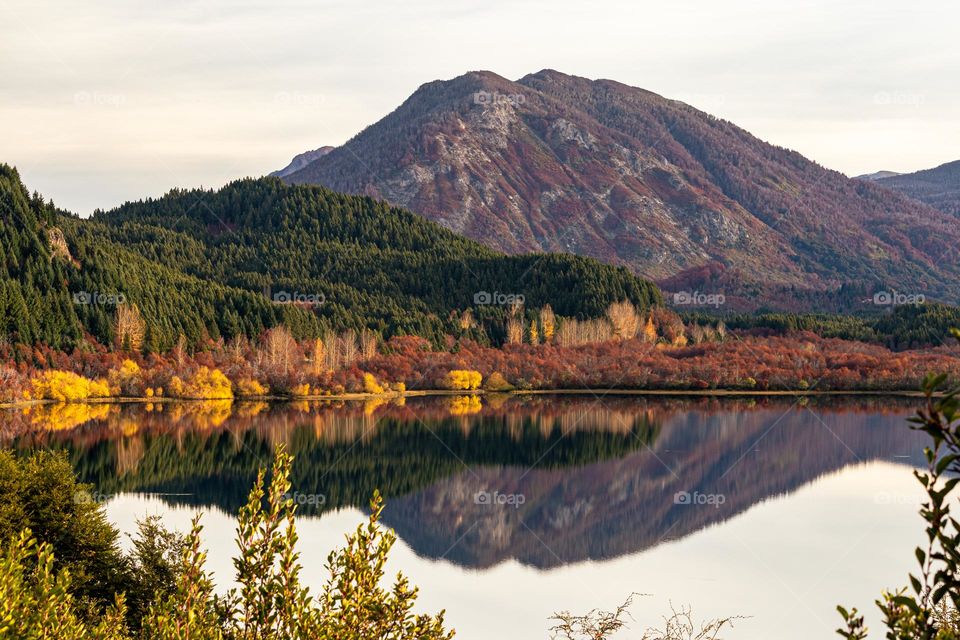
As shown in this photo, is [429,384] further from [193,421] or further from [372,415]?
[193,421]

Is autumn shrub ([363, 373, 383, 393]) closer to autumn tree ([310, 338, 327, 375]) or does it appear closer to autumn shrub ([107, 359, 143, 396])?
autumn tree ([310, 338, 327, 375])

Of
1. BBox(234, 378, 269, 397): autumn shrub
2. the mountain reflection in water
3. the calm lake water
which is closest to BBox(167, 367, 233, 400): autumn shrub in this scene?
BBox(234, 378, 269, 397): autumn shrub

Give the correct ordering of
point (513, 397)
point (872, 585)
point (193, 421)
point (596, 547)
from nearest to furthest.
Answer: point (872, 585), point (596, 547), point (193, 421), point (513, 397)

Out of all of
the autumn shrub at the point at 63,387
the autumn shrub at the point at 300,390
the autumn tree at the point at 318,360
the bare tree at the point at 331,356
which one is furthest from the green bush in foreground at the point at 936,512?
the bare tree at the point at 331,356

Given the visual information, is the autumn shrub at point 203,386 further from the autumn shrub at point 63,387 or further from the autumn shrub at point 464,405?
the autumn shrub at point 464,405

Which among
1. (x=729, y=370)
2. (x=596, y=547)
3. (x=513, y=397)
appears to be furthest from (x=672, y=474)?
(x=729, y=370)

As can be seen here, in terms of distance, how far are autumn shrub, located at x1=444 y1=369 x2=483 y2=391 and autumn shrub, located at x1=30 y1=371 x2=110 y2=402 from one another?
198ft

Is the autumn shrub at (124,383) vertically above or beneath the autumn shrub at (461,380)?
above

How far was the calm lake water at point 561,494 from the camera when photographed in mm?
69075

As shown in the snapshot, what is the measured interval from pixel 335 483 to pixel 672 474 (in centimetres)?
3618

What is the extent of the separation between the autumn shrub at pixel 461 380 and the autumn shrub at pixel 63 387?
60.3m

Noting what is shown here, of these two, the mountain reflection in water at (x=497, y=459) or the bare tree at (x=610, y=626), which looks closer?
the bare tree at (x=610, y=626)

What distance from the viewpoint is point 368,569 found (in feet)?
53.7

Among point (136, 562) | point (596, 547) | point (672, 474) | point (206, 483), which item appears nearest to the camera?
point (136, 562)
